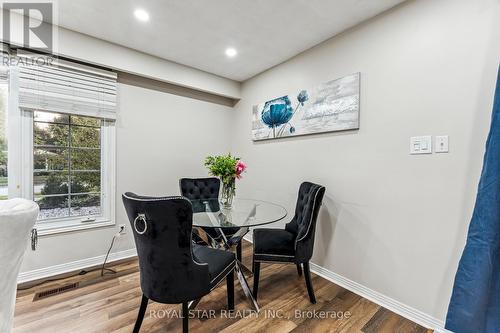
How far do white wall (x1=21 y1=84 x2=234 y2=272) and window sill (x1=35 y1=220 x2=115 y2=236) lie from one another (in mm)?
54

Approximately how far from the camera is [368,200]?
2.05 metres

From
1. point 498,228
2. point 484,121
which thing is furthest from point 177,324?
point 484,121

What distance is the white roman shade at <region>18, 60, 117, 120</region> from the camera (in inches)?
85.6

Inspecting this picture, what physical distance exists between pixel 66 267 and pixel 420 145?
3.52 metres

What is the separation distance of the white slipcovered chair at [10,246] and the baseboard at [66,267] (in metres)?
1.52

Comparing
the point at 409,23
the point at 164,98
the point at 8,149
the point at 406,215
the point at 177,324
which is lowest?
the point at 177,324

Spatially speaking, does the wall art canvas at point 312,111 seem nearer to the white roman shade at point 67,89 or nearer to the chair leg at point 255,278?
the chair leg at point 255,278

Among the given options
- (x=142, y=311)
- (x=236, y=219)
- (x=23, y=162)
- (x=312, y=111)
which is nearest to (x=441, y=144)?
(x=312, y=111)

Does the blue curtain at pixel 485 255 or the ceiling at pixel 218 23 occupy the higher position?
the ceiling at pixel 218 23

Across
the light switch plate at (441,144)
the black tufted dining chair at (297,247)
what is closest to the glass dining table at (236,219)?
the black tufted dining chair at (297,247)

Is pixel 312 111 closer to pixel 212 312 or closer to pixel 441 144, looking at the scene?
pixel 441 144

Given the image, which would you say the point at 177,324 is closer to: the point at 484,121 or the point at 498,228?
the point at 498,228

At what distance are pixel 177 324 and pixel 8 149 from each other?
87.7 inches

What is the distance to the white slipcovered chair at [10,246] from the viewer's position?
3.03 feet
